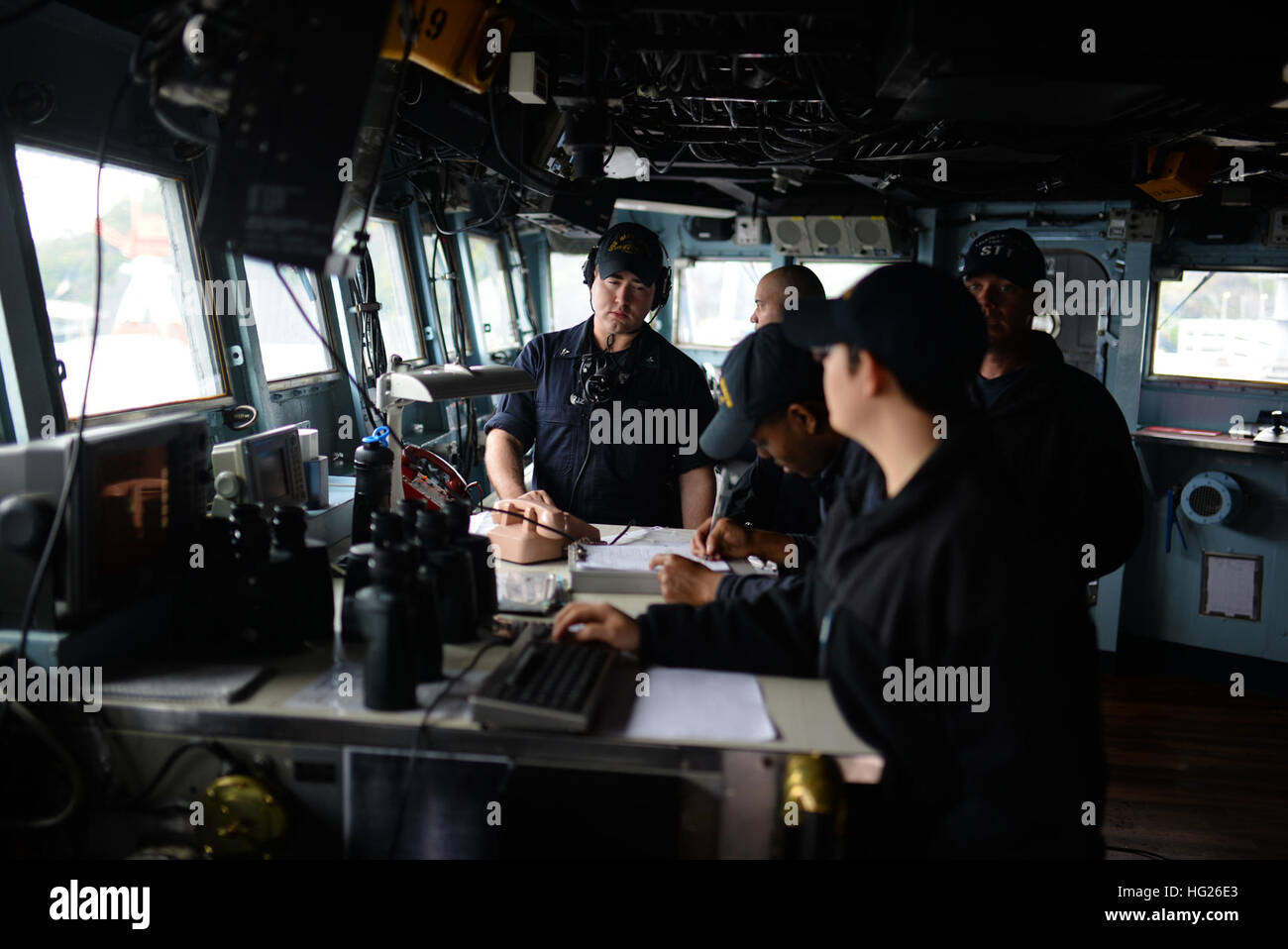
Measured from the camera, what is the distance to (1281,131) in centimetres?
333

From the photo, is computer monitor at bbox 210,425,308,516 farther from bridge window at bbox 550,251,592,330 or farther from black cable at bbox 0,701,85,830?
bridge window at bbox 550,251,592,330

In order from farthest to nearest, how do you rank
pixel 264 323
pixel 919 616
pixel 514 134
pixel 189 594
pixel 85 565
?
pixel 264 323 < pixel 514 134 < pixel 189 594 < pixel 85 565 < pixel 919 616

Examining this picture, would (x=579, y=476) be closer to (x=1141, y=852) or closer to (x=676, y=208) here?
(x=1141, y=852)

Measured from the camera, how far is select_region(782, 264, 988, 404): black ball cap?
4.42 feet

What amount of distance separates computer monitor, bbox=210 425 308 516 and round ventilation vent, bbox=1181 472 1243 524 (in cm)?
474

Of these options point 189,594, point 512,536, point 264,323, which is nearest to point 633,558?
point 512,536

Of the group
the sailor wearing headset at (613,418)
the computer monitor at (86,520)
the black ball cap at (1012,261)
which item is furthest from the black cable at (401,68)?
the black ball cap at (1012,261)

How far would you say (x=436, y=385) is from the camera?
2.08 meters

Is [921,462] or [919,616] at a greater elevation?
[921,462]

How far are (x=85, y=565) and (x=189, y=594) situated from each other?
0.23m

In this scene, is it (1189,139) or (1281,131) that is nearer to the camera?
(1281,131)

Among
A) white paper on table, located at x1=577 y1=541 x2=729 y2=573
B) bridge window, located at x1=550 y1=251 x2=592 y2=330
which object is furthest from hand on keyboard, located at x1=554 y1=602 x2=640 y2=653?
bridge window, located at x1=550 y1=251 x2=592 y2=330

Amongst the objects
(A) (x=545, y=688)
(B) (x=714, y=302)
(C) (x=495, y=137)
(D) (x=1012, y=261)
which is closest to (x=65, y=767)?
(A) (x=545, y=688)
